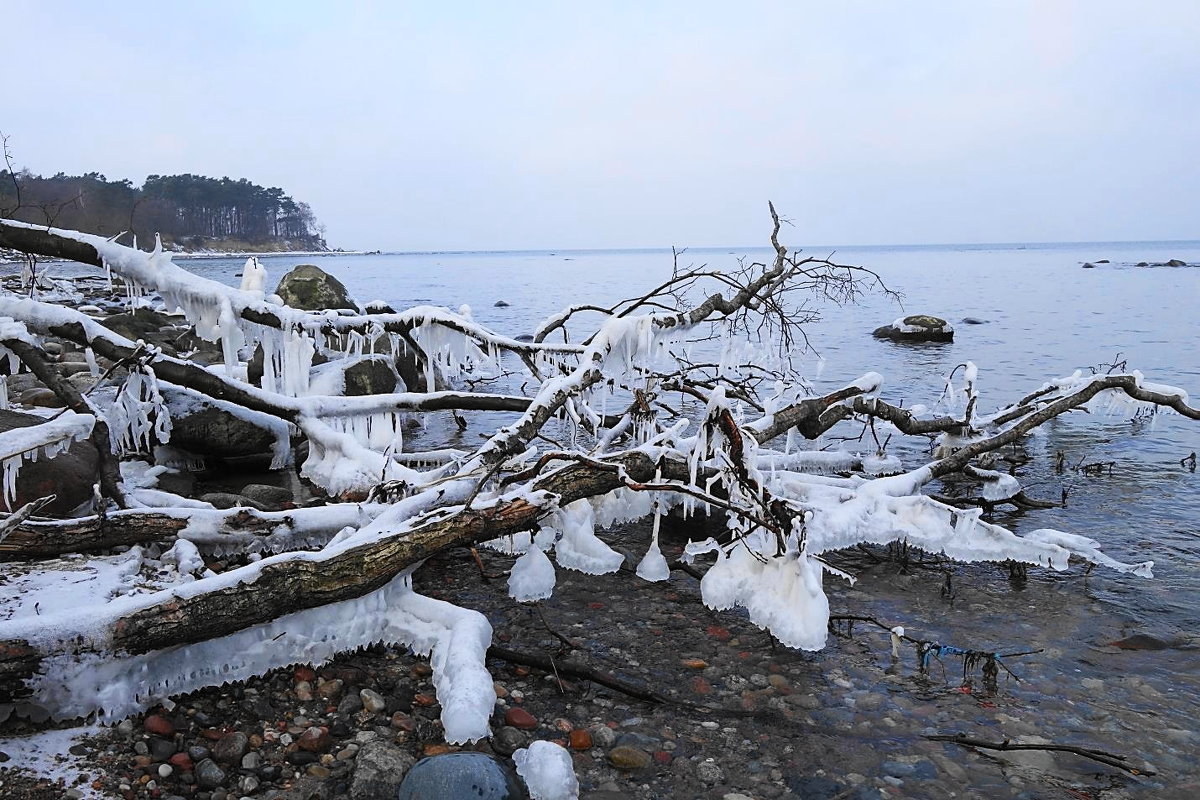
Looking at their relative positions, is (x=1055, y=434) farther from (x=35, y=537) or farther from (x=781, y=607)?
(x=35, y=537)

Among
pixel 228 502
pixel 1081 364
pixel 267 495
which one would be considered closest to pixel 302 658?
pixel 228 502

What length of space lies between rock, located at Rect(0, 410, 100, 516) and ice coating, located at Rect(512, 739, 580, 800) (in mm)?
4510

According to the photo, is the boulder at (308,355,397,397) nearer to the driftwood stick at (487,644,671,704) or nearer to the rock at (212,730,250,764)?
the driftwood stick at (487,644,671,704)

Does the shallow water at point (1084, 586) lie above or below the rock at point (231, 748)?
below

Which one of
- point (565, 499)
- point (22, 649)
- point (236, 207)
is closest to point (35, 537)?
point (22, 649)

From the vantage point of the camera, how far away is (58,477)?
249 inches

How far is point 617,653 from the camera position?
4.96 meters

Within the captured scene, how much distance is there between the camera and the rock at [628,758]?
3.73 meters

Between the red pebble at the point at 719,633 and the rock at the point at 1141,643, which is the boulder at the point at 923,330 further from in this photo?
the red pebble at the point at 719,633

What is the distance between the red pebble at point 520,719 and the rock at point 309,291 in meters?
13.4

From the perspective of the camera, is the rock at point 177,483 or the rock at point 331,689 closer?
the rock at point 331,689

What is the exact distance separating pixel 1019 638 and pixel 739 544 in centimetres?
219

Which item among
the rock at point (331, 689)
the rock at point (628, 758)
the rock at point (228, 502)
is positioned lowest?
the rock at point (628, 758)

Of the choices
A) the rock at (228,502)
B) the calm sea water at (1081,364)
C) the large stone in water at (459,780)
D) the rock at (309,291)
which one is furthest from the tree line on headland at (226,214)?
the large stone in water at (459,780)
